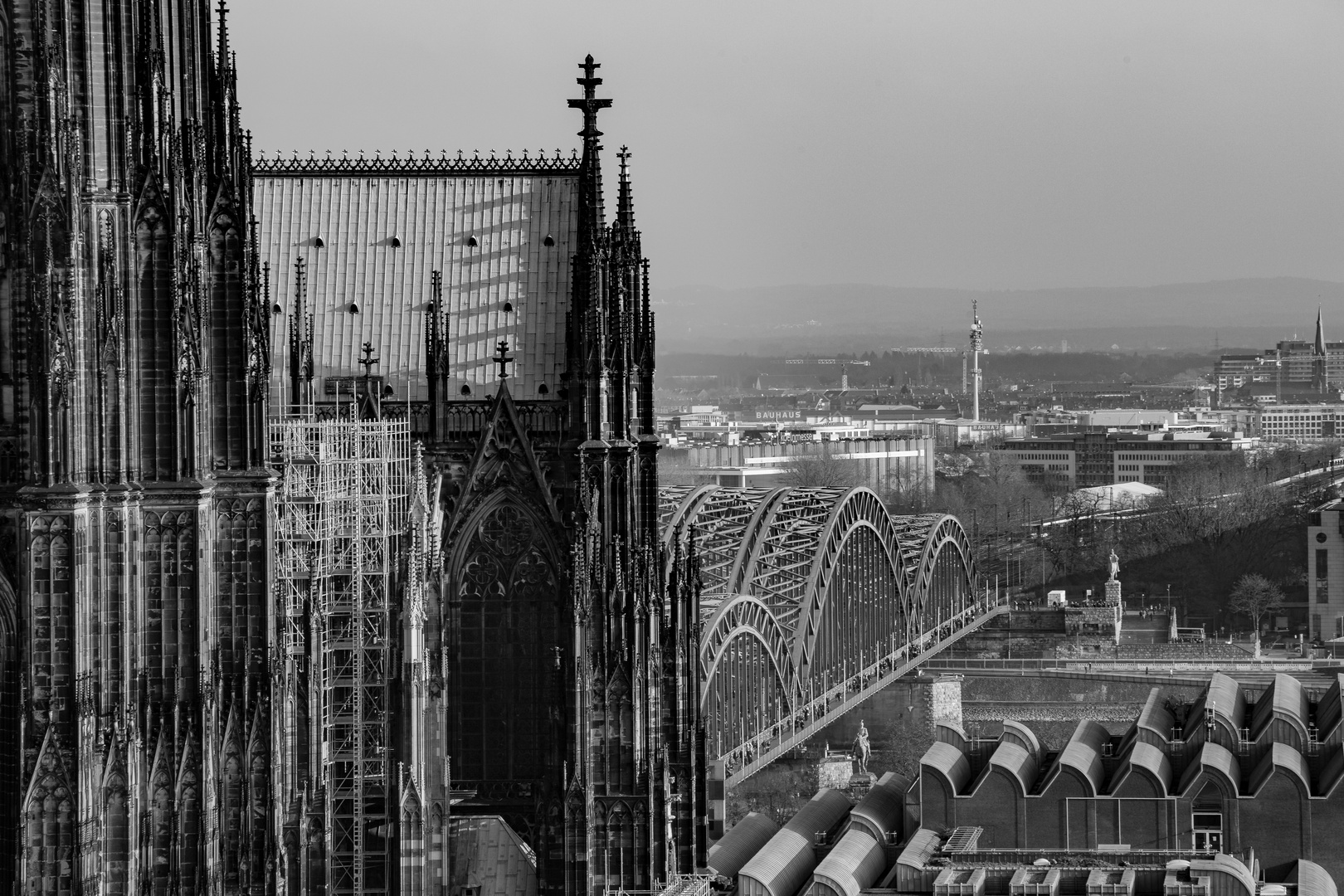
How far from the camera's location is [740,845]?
7694cm

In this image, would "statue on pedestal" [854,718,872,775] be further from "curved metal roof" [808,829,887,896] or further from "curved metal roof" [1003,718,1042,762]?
"curved metal roof" [808,829,887,896]

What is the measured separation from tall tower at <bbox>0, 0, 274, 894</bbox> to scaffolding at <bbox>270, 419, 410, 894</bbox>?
17.1 feet

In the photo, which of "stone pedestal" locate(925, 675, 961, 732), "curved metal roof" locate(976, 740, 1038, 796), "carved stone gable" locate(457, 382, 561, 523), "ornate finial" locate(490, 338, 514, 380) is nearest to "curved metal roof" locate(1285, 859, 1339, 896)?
"curved metal roof" locate(976, 740, 1038, 796)

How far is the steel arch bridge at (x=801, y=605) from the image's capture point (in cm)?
11488

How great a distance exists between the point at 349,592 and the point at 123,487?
39.6 ft

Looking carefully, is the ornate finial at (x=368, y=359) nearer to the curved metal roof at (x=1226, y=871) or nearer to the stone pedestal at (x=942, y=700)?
the curved metal roof at (x=1226, y=871)

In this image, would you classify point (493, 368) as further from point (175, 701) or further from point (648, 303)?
point (175, 701)

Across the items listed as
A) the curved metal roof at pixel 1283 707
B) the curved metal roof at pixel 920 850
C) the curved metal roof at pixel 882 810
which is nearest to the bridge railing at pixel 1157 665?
the curved metal roof at pixel 1283 707

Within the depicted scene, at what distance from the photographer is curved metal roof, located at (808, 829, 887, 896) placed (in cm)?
6372

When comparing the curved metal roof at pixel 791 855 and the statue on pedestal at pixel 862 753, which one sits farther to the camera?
the statue on pedestal at pixel 862 753

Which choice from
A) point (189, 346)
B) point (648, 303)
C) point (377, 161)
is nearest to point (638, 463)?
point (648, 303)

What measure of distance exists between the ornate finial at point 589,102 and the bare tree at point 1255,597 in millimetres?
123338

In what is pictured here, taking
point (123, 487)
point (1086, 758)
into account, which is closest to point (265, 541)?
point (123, 487)

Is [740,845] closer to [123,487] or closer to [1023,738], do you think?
[1023,738]
